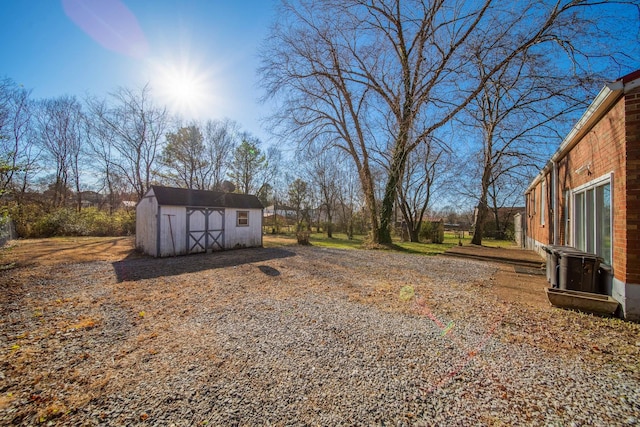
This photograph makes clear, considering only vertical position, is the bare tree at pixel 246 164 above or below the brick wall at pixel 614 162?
above

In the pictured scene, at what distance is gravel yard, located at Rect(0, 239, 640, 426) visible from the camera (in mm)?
2074

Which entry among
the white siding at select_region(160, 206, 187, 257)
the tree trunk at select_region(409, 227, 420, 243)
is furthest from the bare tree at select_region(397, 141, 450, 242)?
the white siding at select_region(160, 206, 187, 257)

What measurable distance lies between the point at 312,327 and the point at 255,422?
182 centimetres

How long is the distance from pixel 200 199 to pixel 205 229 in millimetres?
1504

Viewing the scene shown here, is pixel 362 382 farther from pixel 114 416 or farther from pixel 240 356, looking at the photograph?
pixel 114 416

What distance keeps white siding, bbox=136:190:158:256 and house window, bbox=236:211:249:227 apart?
397 cm

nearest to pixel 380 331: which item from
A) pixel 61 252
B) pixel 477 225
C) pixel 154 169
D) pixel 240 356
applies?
pixel 240 356

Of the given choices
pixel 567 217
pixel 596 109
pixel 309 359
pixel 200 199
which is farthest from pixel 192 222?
pixel 567 217

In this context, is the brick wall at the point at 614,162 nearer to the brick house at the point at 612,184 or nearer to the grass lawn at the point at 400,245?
the brick house at the point at 612,184

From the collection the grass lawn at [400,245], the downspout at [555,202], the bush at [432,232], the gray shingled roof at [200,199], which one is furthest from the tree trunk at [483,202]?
the gray shingled roof at [200,199]

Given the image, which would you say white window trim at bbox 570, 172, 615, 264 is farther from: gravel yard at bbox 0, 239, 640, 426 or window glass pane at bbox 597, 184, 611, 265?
gravel yard at bbox 0, 239, 640, 426

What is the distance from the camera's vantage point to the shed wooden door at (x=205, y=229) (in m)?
12.0

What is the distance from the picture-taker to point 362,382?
2439 mm

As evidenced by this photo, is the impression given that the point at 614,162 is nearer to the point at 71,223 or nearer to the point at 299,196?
the point at 71,223
